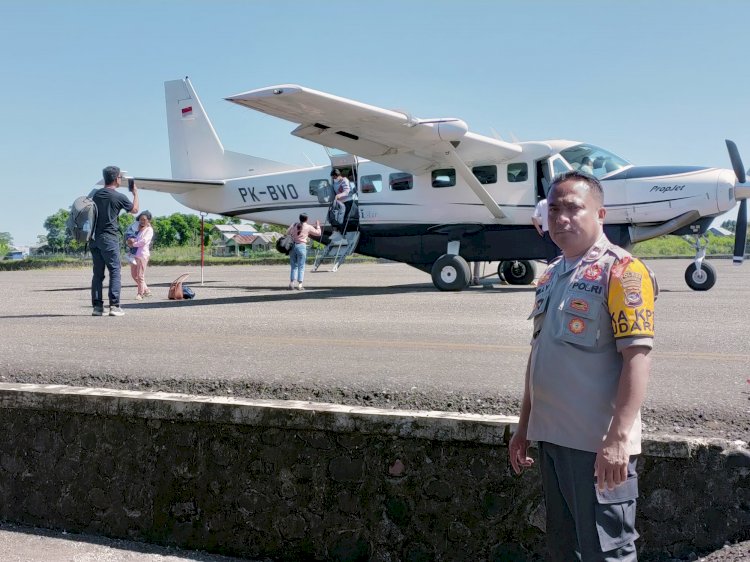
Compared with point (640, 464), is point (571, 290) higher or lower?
higher

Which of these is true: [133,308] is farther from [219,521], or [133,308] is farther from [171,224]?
[171,224]

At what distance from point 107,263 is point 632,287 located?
9.28 metres

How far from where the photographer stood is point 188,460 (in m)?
5.12

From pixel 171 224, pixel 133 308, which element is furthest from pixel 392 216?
pixel 171 224

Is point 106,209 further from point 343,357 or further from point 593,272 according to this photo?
point 593,272

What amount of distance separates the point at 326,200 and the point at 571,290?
15.4 metres

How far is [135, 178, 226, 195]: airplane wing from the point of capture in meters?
19.4

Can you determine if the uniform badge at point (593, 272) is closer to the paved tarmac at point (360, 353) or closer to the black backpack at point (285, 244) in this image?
the paved tarmac at point (360, 353)

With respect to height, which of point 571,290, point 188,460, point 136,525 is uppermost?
point 571,290

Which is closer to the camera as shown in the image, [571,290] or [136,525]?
[571,290]

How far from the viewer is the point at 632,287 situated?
2523mm

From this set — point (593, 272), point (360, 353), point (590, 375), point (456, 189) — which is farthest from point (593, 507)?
point (456, 189)

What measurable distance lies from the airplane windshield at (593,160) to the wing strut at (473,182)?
5.67ft

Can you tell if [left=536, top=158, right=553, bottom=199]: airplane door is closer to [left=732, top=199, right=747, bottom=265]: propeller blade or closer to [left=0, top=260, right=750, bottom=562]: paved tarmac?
[left=732, top=199, right=747, bottom=265]: propeller blade
